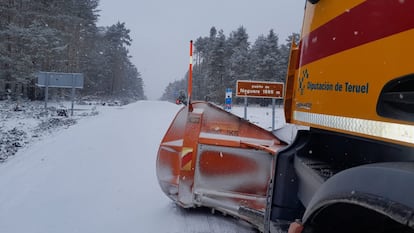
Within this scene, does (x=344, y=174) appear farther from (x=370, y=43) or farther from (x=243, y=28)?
(x=243, y=28)

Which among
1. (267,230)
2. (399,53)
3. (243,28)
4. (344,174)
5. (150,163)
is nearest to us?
(399,53)

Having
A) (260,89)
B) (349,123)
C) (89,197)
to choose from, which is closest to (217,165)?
(89,197)

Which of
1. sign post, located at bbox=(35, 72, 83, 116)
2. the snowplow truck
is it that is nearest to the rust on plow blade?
the snowplow truck

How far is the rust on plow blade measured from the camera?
13.0ft

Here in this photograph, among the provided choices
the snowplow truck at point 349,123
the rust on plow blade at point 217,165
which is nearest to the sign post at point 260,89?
the rust on plow blade at point 217,165

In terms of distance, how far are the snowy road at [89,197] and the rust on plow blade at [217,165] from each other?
322 millimetres

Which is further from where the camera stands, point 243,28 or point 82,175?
point 243,28

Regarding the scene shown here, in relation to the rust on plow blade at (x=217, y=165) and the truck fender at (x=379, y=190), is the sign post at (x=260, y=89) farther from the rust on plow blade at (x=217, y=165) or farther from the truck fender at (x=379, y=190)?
the truck fender at (x=379, y=190)

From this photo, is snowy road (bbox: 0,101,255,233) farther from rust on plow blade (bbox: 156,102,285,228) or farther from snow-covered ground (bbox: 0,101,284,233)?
rust on plow blade (bbox: 156,102,285,228)

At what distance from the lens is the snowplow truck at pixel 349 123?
1236mm

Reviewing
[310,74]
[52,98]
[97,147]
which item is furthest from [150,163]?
[52,98]

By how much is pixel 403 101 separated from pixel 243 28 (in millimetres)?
63168

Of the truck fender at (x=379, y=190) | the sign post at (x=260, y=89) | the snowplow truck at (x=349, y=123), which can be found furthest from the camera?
the sign post at (x=260, y=89)

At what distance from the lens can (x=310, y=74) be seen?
1971 mm
